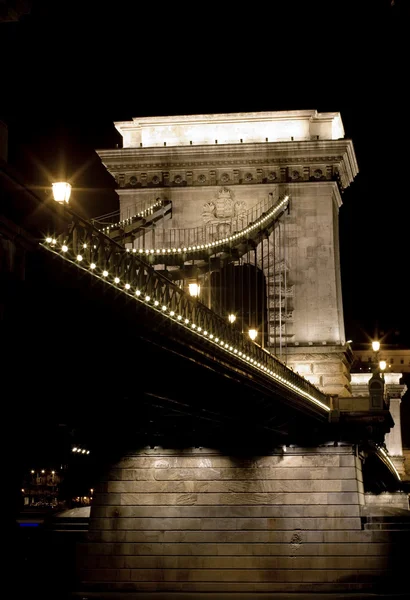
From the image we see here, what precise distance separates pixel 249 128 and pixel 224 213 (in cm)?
507

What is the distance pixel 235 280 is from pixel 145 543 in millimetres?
15807

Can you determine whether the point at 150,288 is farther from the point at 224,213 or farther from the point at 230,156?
the point at 230,156

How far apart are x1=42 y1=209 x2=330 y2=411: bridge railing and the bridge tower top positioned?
21439 millimetres

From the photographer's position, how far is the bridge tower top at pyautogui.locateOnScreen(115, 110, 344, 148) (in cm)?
5903

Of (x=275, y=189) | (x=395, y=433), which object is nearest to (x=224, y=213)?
(x=275, y=189)

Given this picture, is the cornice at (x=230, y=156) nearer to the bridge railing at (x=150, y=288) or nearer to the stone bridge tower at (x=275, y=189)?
the stone bridge tower at (x=275, y=189)

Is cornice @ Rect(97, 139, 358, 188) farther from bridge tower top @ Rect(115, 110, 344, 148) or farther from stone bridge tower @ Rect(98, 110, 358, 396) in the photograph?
bridge tower top @ Rect(115, 110, 344, 148)

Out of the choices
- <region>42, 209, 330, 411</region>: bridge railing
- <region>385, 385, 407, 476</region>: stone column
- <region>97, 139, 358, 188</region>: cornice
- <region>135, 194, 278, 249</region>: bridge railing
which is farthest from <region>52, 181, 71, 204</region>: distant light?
<region>385, 385, 407, 476</region>: stone column

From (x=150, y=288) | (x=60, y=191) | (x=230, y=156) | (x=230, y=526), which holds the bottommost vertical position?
(x=230, y=526)

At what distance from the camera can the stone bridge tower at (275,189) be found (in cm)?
5522

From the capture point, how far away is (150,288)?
86.8 ft

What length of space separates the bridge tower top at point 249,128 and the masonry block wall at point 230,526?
19.2 meters

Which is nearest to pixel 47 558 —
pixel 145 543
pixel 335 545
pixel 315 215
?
pixel 145 543

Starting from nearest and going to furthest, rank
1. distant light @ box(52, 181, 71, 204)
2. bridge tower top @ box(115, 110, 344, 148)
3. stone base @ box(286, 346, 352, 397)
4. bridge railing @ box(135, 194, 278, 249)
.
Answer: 1. distant light @ box(52, 181, 71, 204)
2. stone base @ box(286, 346, 352, 397)
3. bridge railing @ box(135, 194, 278, 249)
4. bridge tower top @ box(115, 110, 344, 148)
